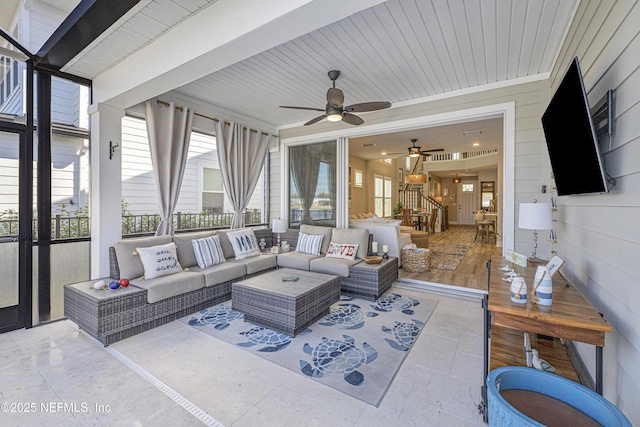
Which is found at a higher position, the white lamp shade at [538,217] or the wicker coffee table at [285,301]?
the white lamp shade at [538,217]

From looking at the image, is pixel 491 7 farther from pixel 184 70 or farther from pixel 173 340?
pixel 173 340

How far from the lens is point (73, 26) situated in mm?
2395

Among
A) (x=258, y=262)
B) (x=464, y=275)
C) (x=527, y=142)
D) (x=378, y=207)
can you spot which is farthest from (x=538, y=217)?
(x=378, y=207)

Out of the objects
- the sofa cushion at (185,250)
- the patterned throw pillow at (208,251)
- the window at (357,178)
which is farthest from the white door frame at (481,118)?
the window at (357,178)

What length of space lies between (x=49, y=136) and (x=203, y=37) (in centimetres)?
232

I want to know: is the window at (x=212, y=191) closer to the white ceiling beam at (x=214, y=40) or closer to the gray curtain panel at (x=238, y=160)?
the gray curtain panel at (x=238, y=160)

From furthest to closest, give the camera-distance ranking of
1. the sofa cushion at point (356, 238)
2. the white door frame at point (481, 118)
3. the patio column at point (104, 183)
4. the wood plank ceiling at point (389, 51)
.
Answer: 1. the sofa cushion at point (356, 238)
2. the white door frame at point (481, 118)
3. the patio column at point (104, 183)
4. the wood plank ceiling at point (389, 51)

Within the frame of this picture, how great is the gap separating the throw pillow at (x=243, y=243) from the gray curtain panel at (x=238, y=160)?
1.94 feet

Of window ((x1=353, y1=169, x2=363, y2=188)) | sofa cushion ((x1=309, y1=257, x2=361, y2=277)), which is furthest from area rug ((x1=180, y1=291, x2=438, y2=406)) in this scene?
window ((x1=353, y1=169, x2=363, y2=188))

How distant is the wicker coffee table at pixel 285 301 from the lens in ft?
9.75

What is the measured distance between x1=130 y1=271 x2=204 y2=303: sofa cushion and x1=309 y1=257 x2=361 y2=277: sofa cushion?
1.63 m

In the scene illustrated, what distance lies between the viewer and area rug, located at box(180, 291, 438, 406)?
90.8 inches

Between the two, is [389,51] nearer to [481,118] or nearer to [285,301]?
[481,118]

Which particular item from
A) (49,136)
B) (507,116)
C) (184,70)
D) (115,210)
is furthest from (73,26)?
(507,116)
